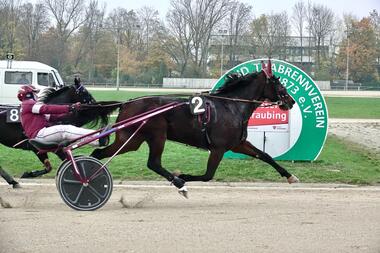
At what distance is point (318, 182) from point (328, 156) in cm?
280

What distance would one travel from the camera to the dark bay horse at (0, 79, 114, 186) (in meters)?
8.43

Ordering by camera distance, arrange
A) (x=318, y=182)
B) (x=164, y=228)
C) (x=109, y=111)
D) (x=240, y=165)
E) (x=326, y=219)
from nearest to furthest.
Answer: (x=164, y=228) < (x=326, y=219) < (x=109, y=111) < (x=318, y=182) < (x=240, y=165)

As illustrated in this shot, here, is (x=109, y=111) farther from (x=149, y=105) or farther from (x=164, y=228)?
(x=164, y=228)

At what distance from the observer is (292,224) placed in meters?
6.49

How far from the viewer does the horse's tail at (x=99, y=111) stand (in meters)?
8.30

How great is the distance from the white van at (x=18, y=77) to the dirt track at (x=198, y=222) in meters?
13.4

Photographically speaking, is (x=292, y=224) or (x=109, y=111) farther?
(x=109, y=111)

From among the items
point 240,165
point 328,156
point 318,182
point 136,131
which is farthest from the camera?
point 328,156

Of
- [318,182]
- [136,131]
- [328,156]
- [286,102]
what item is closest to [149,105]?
[136,131]

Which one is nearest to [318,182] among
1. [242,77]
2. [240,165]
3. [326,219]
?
[240,165]

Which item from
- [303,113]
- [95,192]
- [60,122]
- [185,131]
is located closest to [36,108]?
[60,122]

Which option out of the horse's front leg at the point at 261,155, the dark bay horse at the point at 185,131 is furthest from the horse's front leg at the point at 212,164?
the horse's front leg at the point at 261,155

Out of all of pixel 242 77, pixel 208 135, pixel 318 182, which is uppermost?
pixel 242 77

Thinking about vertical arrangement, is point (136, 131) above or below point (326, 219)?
above
